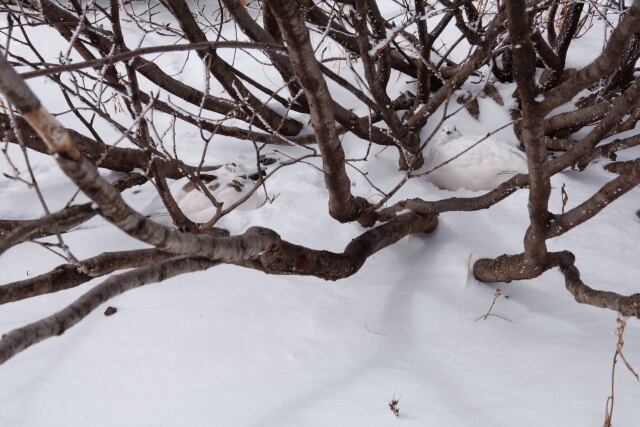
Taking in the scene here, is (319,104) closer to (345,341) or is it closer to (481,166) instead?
(345,341)

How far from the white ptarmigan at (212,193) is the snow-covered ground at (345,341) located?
11 cm

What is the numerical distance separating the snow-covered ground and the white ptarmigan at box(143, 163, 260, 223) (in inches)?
4.2

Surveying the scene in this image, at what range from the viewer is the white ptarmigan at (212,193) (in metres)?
2.23

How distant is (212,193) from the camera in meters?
2.30

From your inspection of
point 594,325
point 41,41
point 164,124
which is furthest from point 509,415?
point 41,41

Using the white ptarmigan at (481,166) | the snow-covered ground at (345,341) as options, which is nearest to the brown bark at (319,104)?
the snow-covered ground at (345,341)

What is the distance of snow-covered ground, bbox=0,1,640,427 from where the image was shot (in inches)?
51.1

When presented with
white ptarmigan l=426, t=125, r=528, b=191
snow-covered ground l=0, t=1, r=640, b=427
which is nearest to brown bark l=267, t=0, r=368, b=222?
snow-covered ground l=0, t=1, r=640, b=427

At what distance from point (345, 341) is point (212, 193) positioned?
1054 mm

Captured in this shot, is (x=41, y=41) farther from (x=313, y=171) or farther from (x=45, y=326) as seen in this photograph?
(x=45, y=326)

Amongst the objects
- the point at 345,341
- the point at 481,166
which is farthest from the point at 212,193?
the point at 481,166

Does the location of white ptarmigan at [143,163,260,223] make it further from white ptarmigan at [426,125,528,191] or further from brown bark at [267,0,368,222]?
white ptarmigan at [426,125,528,191]

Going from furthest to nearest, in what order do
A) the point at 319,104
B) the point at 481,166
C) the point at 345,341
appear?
the point at 481,166
the point at 345,341
the point at 319,104

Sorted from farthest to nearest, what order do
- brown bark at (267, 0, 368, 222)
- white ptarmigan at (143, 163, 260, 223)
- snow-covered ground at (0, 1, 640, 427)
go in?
white ptarmigan at (143, 163, 260, 223) < snow-covered ground at (0, 1, 640, 427) < brown bark at (267, 0, 368, 222)
